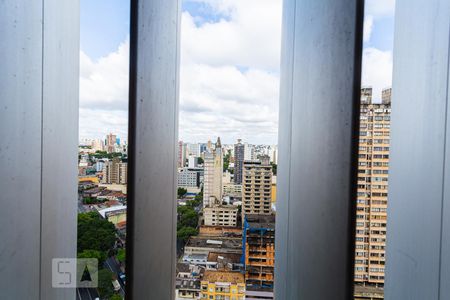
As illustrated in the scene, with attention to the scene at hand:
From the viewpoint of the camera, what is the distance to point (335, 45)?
1.19 metres

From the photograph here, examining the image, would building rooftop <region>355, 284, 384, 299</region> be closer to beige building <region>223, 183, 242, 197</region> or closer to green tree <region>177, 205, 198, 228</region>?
beige building <region>223, 183, 242, 197</region>

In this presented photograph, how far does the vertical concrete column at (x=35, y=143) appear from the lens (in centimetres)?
176

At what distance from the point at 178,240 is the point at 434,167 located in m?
1.57

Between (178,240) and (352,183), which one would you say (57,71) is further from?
(352,183)

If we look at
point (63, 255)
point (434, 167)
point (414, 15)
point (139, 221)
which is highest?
point (414, 15)

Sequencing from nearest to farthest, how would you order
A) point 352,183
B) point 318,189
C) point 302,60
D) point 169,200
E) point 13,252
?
point 352,183, point 318,189, point 302,60, point 169,200, point 13,252

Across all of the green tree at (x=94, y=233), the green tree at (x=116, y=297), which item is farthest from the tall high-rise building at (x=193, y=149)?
the green tree at (x=116, y=297)

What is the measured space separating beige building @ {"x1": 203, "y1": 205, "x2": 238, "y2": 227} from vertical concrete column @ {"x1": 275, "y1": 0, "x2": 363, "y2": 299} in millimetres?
634

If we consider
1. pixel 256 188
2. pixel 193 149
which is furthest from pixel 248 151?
pixel 193 149

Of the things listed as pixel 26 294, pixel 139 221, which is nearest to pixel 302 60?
pixel 139 221

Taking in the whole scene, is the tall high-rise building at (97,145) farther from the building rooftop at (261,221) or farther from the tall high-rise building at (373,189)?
the tall high-rise building at (373,189)

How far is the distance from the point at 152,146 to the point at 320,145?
2.79ft

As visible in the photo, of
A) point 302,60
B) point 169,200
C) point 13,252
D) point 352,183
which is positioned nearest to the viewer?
point 352,183

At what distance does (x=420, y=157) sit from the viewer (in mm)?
1573
